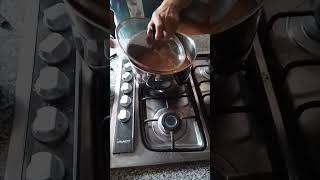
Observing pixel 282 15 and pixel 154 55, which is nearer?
pixel 154 55

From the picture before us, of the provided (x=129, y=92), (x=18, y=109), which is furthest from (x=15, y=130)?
(x=129, y=92)

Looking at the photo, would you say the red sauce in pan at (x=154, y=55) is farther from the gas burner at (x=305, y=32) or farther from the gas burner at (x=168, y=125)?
the gas burner at (x=305, y=32)

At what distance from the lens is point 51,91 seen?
0.36 m

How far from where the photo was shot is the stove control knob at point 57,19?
1.33 feet

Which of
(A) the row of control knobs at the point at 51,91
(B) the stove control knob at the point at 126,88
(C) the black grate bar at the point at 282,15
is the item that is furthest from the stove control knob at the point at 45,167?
(C) the black grate bar at the point at 282,15

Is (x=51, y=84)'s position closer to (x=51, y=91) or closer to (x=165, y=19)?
(x=51, y=91)

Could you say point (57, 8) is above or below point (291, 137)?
above

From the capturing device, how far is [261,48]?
1.47 feet

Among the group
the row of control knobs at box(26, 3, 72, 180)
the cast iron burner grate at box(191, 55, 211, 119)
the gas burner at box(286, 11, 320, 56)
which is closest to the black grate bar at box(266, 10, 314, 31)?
the gas burner at box(286, 11, 320, 56)

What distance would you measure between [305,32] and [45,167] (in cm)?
39

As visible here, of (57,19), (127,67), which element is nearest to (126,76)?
(127,67)

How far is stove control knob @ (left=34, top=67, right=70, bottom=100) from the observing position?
360 mm

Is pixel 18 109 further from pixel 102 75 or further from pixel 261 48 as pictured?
pixel 261 48

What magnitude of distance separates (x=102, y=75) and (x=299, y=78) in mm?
→ 277
